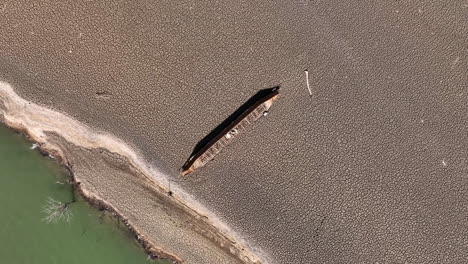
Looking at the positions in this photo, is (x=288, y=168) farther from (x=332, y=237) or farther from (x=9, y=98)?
(x=9, y=98)

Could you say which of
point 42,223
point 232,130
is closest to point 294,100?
point 232,130

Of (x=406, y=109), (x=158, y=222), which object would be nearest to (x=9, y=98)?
(x=158, y=222)

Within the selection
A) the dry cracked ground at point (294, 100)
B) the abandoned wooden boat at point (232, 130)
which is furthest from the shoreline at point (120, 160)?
the abandoned wooden boat at point (232, 130)

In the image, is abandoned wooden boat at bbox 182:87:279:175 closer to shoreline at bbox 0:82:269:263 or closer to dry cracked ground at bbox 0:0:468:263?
dry cracked ground at bbox 0:0:468:263

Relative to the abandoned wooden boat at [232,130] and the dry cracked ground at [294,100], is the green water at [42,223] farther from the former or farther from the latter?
the abandoned wooden boat at [232,130]

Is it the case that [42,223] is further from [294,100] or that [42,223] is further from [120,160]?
[294,100]
